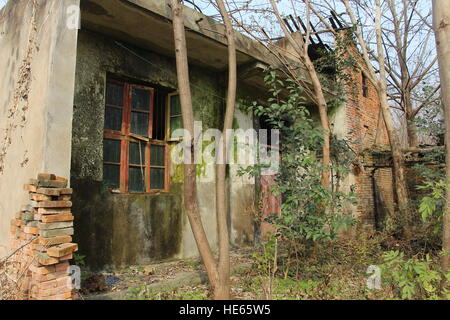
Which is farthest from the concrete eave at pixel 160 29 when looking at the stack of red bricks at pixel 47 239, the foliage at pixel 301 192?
the stack of red bricks at pixel 47 239

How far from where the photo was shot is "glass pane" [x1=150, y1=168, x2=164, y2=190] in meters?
5.92

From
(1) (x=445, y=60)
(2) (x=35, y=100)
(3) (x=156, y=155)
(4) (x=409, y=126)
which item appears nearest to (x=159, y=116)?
(3) (x=156, y=155)

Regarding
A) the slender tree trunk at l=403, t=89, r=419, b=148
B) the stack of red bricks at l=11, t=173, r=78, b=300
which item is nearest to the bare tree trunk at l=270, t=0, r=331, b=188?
the stack of red bricks at l=11, t=173, r=78, b=300

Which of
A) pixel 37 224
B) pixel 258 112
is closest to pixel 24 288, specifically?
pixel 37 224

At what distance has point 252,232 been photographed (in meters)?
7.25

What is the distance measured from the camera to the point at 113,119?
216 inches

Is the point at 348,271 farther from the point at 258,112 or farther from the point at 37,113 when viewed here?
the point at 37,113

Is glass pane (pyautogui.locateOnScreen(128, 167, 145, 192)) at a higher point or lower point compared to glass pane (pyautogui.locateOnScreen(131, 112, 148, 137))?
lower

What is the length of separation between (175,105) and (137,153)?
48.0 inches

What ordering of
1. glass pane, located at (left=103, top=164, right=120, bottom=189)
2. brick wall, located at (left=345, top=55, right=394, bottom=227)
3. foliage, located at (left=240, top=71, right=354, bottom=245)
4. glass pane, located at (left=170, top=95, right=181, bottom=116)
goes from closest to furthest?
foliage, located at (left=240, top=71, right=354, bottom=245)
glass pane, located at (left=103, top=164, right=120, bottom=189)
glass pane, located at (left=170, top=95, right=181, bottom=116)
brick wall, located at (left=345, top=55, right=394, bottom=227)

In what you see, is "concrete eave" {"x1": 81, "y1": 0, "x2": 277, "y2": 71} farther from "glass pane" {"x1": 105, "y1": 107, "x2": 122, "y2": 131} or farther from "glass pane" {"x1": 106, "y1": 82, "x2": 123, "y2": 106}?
"glass pane" {"x1": 105, "y1": 107, "x2": 122, "y2": 131}

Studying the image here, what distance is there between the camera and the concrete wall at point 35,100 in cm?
349

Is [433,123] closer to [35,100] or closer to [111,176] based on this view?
[111,176]

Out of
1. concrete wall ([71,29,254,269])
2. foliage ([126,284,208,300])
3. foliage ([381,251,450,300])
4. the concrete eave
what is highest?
the concrete eave
